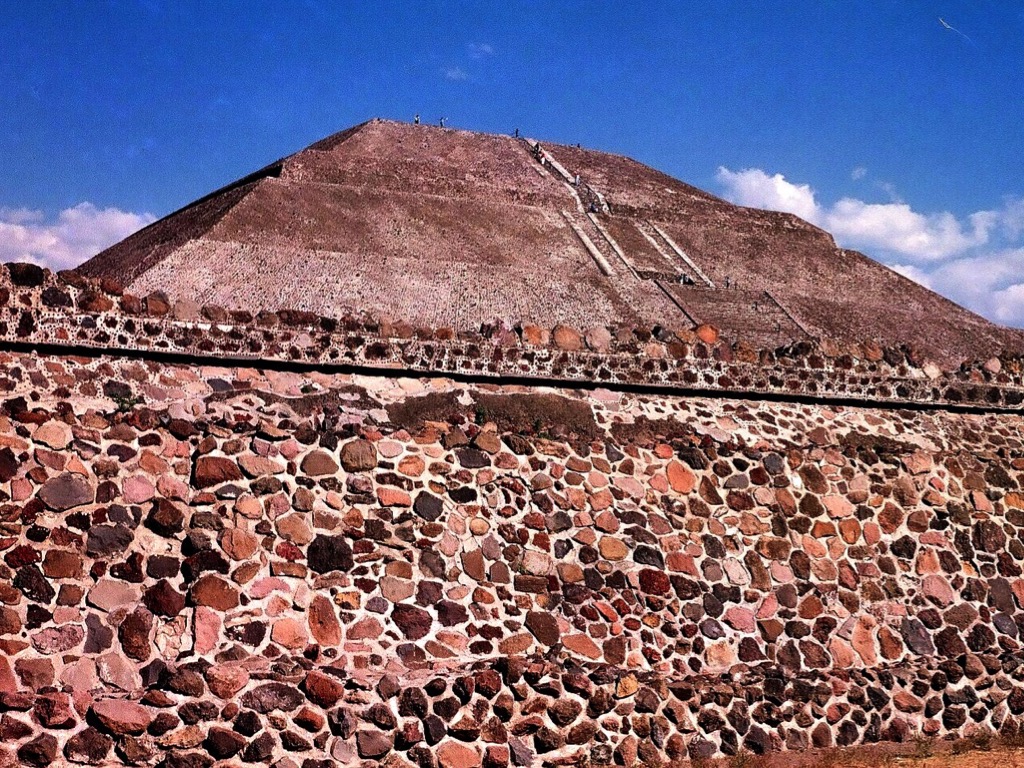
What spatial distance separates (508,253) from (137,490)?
668 centimetres

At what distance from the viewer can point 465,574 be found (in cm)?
642

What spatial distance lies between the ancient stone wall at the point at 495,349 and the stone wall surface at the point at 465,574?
0.10 meters

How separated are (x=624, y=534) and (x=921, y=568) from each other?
2627 millimetres

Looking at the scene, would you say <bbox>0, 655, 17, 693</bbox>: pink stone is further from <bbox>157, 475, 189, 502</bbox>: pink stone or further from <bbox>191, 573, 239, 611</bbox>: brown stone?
<bbox>157, 475, 189, 502</bbox>: pink stone

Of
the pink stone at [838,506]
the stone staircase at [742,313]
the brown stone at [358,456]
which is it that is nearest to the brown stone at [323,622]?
the brown stone at [358,456]

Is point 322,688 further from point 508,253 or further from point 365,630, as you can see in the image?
point 508,253

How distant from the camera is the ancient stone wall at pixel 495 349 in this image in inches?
240

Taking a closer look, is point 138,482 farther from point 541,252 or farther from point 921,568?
point 541,252

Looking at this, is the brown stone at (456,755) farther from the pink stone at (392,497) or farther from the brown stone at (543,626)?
the pink stone at (392,497)

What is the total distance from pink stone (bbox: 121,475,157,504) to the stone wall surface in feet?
0.05

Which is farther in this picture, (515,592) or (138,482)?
(515,592)

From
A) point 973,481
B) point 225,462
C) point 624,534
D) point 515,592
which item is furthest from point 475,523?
point 973,481

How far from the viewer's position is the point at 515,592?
6.49 m

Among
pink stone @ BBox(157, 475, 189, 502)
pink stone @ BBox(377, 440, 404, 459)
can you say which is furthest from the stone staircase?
pink stone @ BBox(157, 475, 189, 502)
